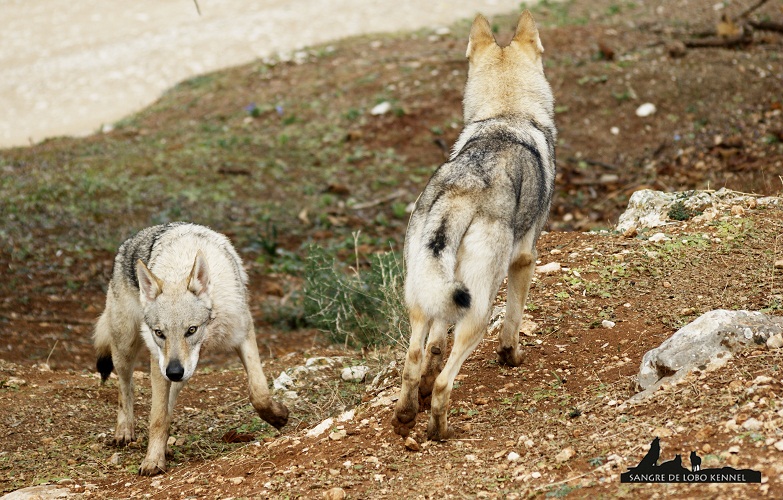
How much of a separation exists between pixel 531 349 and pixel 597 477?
212 cm

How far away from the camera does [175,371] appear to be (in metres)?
5.62

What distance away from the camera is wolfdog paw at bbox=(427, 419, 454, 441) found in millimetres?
5125

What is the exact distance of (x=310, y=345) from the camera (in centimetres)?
955

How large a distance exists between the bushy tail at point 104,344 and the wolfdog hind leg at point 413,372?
306cm

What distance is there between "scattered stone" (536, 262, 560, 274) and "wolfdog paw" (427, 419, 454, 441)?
268 centimetres

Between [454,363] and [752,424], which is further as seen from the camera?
[454,363]

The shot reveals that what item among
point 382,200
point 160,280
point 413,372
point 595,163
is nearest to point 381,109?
point 382,200

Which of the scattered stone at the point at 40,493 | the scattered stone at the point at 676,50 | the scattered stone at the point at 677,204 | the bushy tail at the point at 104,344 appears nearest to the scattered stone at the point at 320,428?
the scattered stone at the point at 40,493

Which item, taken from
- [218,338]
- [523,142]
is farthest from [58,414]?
[523,142]

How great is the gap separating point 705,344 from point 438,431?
1.66m

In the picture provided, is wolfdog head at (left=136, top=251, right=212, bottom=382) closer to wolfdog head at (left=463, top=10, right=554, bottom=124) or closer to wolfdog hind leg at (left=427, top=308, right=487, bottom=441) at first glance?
wolfdog hind leg at (left=427, top=308, right=487, bottom=441)

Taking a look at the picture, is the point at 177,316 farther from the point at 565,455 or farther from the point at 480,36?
the point at 480,36

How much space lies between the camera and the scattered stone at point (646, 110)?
14.0m

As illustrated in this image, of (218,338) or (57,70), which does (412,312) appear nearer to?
(218,338)
